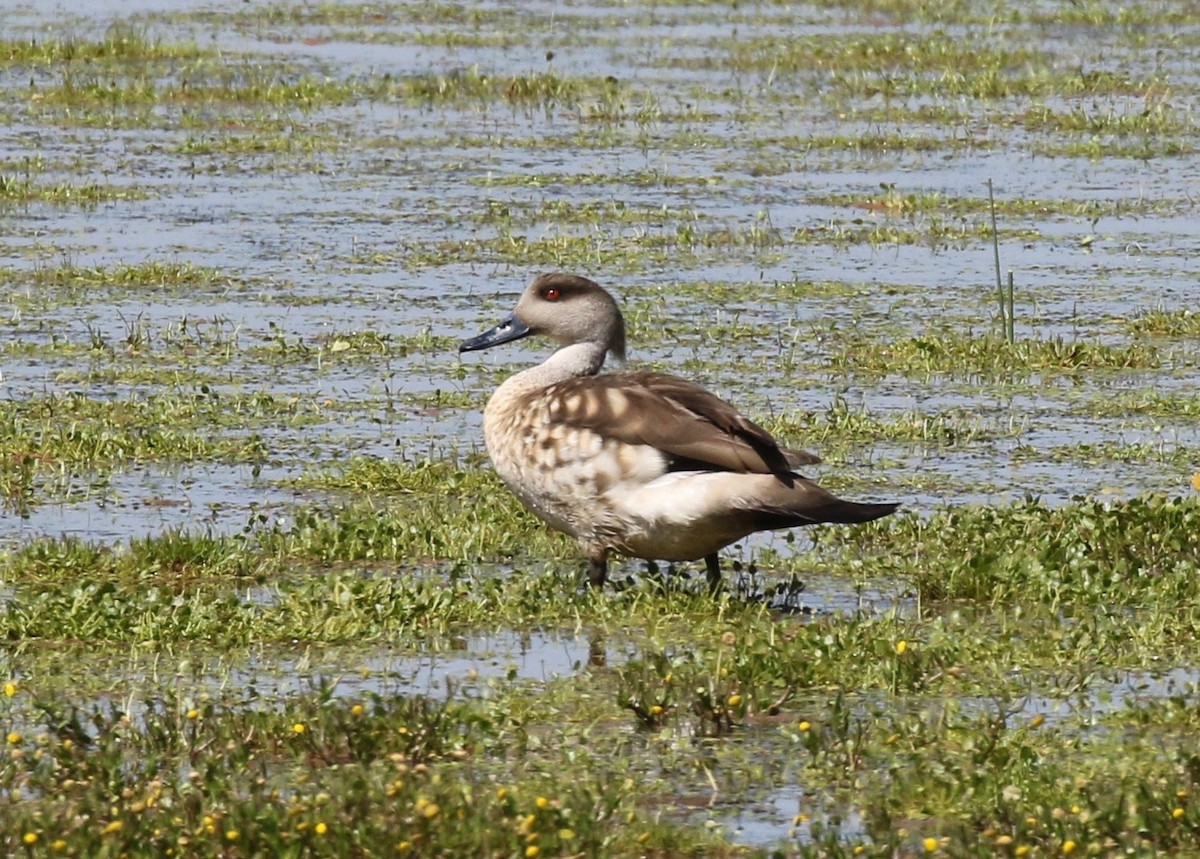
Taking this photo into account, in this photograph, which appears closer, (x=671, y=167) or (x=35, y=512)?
(x=35, y=512)

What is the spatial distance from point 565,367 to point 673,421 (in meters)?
1.28

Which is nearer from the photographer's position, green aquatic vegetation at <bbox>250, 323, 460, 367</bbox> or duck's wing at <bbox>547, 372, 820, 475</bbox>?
duck's wing at <bbox>547, 372, 820, 475</bbox>

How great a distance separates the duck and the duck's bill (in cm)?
100

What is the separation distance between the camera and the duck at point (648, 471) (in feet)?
29.8

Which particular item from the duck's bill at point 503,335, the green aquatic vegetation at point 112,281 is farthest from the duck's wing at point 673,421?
the green aquatic vegetation at point 112,281

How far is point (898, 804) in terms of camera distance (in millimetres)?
6930

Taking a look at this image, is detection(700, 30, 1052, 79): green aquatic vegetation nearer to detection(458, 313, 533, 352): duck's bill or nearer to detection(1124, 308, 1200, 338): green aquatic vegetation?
detection(1124, 308, 1200, 338): green aquatic vegetation

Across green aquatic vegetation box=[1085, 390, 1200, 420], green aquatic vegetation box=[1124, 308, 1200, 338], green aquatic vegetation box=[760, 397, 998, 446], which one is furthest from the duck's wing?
green aquatic vegetation box=[1124, 308, 1200, 338]

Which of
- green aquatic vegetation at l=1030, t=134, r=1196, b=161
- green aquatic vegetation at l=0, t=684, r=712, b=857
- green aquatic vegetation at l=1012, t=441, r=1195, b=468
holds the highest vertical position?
green aquatic vegetation at l=0, t=684, r=712, b=857

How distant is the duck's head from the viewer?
10602 millimetres

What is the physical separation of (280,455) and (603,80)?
54.5 ft

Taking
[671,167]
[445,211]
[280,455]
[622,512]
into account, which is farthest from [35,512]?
[671,167]

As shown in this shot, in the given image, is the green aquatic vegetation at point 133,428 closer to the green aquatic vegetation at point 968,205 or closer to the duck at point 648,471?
the duck at point 648,471

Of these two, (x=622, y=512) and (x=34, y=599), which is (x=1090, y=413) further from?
(x=34, y=599)
